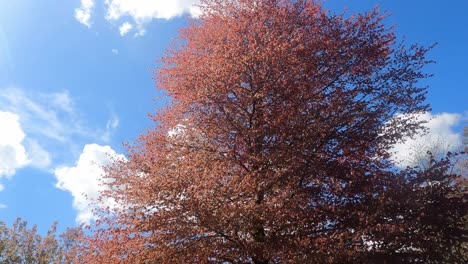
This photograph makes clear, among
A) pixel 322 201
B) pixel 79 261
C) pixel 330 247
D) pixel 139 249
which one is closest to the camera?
pixel 330 247

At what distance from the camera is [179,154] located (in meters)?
10.5

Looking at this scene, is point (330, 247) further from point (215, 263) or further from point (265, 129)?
point (265, 129)

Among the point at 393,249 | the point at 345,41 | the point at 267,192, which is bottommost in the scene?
the point at 393,249

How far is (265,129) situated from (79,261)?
5737 millimetres

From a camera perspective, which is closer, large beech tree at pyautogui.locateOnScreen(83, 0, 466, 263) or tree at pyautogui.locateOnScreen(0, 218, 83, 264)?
large beech tree at pyautogui.locateOnScreen(83, 0, 466, 263)

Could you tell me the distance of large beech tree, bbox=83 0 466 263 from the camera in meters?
8.45

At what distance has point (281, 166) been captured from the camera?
30.5ft

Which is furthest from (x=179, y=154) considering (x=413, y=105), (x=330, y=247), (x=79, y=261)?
(x=413, y=105)

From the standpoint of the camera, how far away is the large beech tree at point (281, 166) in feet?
27.7

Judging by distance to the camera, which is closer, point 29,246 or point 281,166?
point 281,166

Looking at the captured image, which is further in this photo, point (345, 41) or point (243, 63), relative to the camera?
point (345, 41)

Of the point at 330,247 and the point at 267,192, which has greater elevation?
the point at 267,192

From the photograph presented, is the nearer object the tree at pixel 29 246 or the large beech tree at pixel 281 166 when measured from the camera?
the large beech tree at pixel 281 166

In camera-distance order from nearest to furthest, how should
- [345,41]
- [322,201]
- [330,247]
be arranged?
1. [330,247]
2. [322,201]
3. [345,41]
